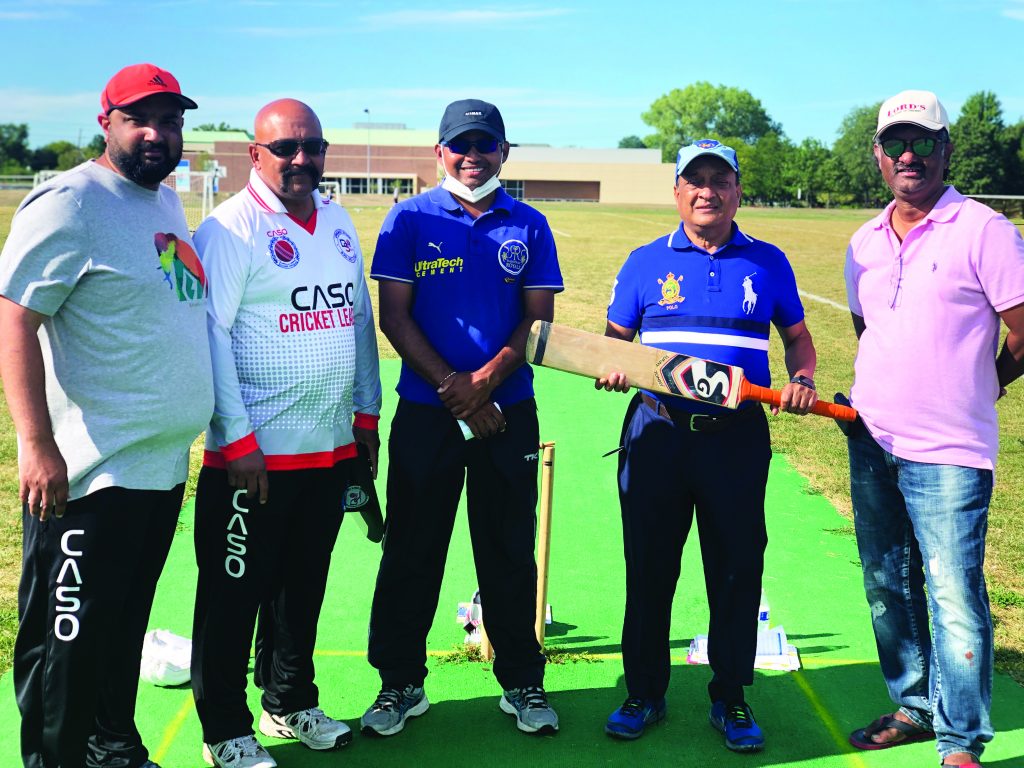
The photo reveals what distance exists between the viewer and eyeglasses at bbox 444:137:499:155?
152 inches

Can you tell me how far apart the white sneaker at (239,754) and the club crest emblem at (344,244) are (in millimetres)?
1756

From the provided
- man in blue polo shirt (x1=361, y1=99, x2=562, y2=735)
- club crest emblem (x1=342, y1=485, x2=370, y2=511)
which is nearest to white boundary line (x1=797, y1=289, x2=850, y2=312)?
man in blue polo shirt (x1=361, y1=99, x2=562, y2=735)

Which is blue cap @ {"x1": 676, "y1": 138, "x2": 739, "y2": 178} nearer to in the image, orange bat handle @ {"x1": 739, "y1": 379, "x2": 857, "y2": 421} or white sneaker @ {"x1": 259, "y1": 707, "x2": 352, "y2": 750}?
orange bat handle @ {"x1": 739, "y1": 379, "x2": 857, "y2": 421}

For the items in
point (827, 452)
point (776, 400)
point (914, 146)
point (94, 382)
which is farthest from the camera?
point (827, 452)

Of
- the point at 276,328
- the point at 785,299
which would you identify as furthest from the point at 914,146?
the point at 276,328

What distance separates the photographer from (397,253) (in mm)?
3824

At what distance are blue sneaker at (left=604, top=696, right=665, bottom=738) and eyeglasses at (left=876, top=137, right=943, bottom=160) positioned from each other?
224cm

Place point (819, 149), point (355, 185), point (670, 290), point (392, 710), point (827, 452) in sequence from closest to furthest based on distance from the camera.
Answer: point (670, 290), point (392, 710), point (827, 452), point (819, 149), point (355, 185)

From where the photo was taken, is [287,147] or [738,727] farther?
[738,727]

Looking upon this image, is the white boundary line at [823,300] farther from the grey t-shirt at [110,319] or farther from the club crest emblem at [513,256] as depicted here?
the grey t-shirt at [110,319]

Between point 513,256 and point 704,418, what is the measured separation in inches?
37.0

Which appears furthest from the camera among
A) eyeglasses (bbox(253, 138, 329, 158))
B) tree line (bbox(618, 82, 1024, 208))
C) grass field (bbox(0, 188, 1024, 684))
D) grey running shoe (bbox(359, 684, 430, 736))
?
tree line (bbox(618, 82, 1024, 208))

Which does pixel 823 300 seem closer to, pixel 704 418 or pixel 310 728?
pixel 704 418

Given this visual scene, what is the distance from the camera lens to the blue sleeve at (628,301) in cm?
390
